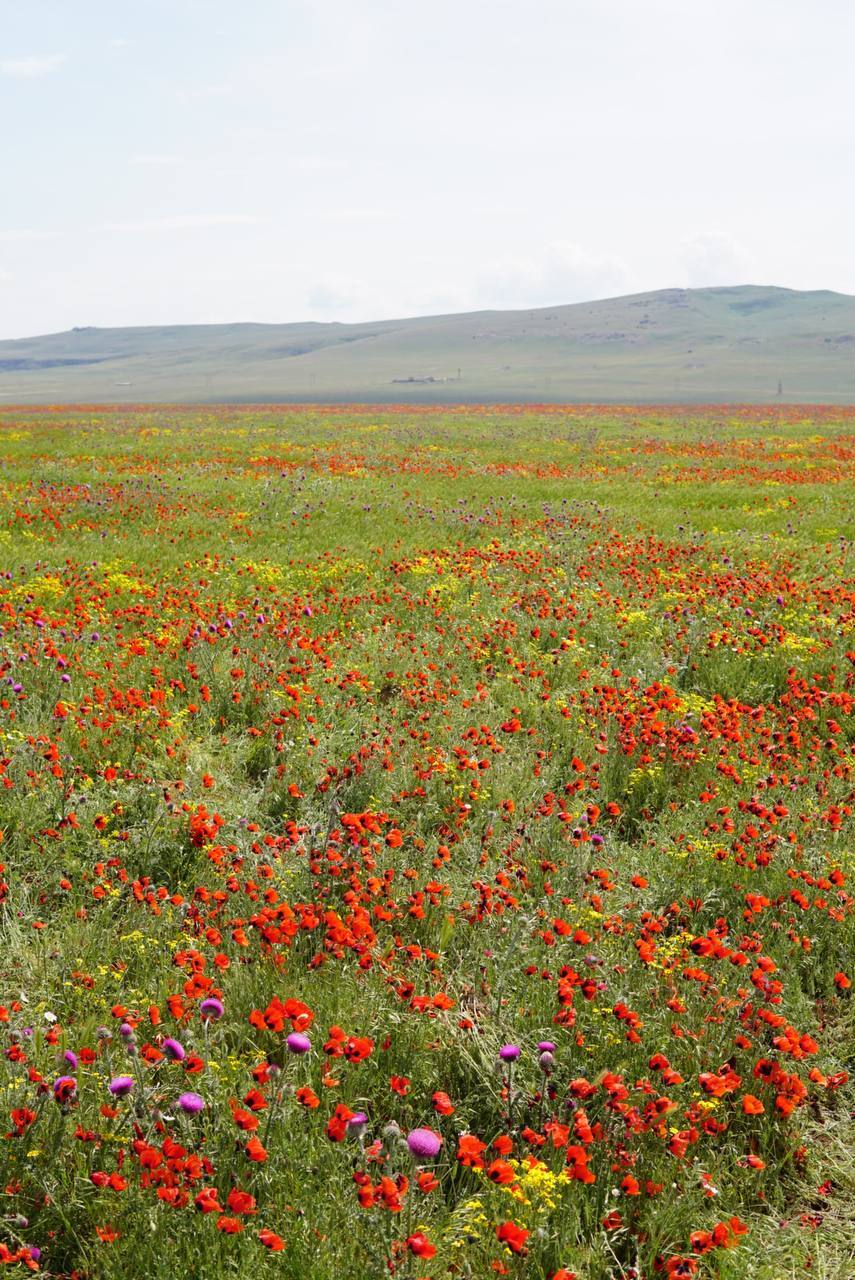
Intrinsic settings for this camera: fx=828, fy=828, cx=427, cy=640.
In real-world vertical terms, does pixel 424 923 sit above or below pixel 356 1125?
below

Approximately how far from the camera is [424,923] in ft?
13.2

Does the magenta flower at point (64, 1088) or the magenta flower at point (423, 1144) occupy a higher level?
the magenta flower at point (423, 1144)

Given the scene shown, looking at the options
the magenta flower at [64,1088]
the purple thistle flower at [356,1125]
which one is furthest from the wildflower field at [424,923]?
the magenta flower at [64,1088]

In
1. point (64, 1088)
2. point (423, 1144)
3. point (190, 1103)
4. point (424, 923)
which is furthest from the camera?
point (424, 923)

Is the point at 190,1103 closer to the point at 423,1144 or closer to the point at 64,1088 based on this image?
the point at 64,1088

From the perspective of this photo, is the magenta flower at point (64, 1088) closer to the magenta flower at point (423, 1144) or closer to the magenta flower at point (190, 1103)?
the magenta flower at point (190, 1103)

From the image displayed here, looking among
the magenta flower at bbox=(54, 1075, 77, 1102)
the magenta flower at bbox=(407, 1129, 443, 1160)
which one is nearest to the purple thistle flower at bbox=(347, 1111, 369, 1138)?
the magenta flower at bbox=(407, 1129, 443, 1160)

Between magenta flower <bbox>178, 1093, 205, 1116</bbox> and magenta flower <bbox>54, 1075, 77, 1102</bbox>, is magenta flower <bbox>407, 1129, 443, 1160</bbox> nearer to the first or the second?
magenta flower <bbox>178, 1093, 205, 1116</bbox>

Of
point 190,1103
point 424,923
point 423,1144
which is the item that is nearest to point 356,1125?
point 423,1144

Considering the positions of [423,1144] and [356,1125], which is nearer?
[423,1144]

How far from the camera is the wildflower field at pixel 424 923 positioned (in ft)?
8.30

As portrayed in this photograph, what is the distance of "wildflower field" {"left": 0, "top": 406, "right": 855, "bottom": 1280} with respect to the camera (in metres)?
2.53

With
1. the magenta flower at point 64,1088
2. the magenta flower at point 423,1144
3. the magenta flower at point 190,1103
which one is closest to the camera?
the magenta flower at point 423,1144

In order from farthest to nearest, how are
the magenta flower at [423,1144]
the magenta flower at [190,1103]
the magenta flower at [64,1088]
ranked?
the magenta flower at [64,1088]
the magenta flower at [190,1103]
the magenta flower at [423,1144]
